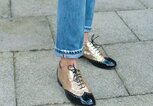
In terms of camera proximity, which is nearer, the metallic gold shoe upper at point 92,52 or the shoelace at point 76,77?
the shoelace at point 76,77

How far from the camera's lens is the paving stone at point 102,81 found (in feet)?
7.09

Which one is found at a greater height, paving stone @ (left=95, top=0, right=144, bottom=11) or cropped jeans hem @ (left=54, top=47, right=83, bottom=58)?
cropped jeans hem @ (left=54, top=47, right=83, bottom=58)

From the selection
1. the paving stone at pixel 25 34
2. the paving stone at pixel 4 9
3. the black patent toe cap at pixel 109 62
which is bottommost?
the paving stone at pixel 4 9

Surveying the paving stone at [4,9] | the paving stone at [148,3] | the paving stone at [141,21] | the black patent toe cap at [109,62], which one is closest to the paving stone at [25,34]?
the paving stone at [4,9]

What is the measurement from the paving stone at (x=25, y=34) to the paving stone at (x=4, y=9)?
12cm

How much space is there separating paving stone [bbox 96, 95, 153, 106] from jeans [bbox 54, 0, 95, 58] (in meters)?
0.34

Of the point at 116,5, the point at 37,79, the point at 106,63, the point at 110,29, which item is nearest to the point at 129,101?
the point at 106,63

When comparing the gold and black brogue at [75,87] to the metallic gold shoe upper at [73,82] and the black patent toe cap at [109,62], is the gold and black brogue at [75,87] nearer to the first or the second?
the metallic gold shoe upper at [73,82]

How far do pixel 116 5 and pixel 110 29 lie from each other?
615mm

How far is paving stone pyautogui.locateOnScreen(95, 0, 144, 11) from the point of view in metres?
3.48

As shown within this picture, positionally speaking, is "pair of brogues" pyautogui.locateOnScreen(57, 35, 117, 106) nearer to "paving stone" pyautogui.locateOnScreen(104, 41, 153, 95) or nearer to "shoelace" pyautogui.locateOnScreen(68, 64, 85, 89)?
"shoelace" pyautogui.locateOnScreen(68, 64, 85, 89)

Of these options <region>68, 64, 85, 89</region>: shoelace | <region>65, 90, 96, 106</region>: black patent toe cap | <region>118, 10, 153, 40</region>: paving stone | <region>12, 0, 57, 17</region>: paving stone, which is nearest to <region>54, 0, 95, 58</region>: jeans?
<region>68, 64, 85, 89</region>: shoelace

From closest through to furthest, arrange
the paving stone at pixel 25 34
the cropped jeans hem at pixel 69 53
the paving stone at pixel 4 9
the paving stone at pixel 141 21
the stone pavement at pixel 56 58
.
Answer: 1. the cropped jeans hem at pixel 69 53
2. the stone pavement at pixel 56 58
3. the paving stone at pixel 25 34
4. the paving stone at pixel 141 21
5. the paving stone at pixel 4 9

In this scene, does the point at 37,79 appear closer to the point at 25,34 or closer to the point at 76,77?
the point at 76,77
